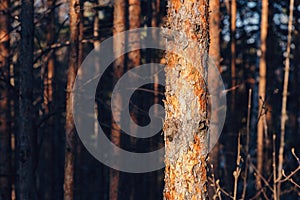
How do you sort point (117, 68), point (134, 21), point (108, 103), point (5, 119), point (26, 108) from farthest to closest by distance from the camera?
point (108, 103) → point (134, 21) → point (5, 119) → point (117, 68) → point (26, 108)

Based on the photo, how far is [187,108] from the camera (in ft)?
20.0

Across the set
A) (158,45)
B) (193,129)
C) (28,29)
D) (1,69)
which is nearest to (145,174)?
(158,45)

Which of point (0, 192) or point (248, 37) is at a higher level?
point (248, 37)

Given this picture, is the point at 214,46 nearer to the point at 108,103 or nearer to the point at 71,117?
the point at 71,117

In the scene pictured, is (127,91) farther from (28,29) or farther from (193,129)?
(193,129)

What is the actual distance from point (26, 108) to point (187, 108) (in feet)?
19.2

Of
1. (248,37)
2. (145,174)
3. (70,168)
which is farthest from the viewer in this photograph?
(248,37)

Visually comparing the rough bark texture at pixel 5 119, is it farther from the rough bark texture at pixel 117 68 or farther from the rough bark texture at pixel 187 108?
the rough bark texture at pixel 187 108

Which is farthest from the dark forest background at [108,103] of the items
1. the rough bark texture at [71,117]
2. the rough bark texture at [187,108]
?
the rough bark texture at [187,108]

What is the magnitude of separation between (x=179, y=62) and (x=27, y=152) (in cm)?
580

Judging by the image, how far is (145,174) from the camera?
21.1 metres

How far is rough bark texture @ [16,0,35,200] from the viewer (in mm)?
11023

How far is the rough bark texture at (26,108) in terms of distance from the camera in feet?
36.2

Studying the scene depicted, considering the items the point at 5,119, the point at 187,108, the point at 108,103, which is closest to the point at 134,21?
the point at 5,119
